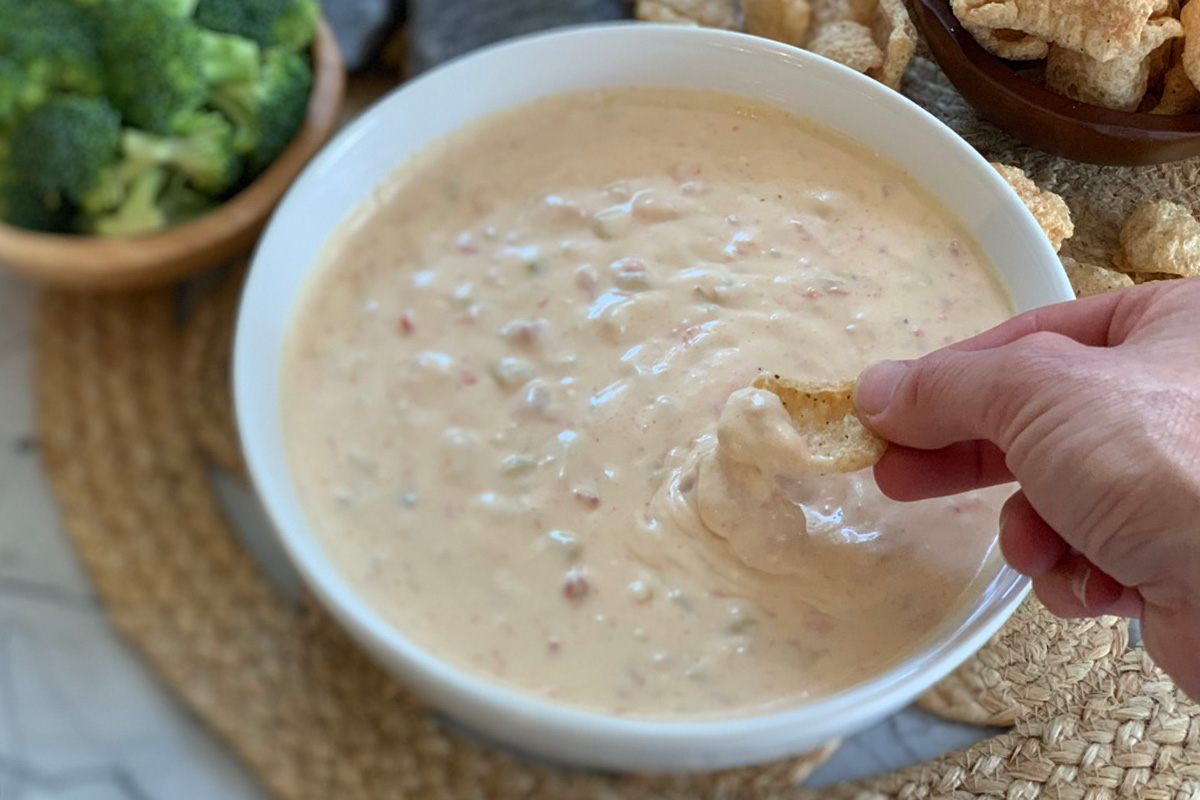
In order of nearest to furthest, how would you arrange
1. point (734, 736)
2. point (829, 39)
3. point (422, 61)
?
1. point (734, 736)
2. point (829, 39)
3. point (422, 61)

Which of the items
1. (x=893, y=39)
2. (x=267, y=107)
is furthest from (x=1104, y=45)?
(x=267, y=107)

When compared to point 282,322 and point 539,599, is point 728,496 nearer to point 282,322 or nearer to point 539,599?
point 539,599

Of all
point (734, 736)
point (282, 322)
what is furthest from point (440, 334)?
point (734, 736)

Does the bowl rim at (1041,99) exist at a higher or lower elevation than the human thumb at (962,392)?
higher

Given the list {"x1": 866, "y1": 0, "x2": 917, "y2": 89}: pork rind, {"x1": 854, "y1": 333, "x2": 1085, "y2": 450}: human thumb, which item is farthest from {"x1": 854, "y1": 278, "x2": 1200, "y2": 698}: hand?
{"x1": 866, "y1": 0, "x2": 917, "y2": 89}: pork rind

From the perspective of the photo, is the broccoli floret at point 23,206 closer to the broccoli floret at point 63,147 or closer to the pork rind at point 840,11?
the broccoli floret at point 63,147

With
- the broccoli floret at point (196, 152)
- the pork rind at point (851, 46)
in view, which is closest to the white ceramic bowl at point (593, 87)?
the pork rind at point (851, 46)
